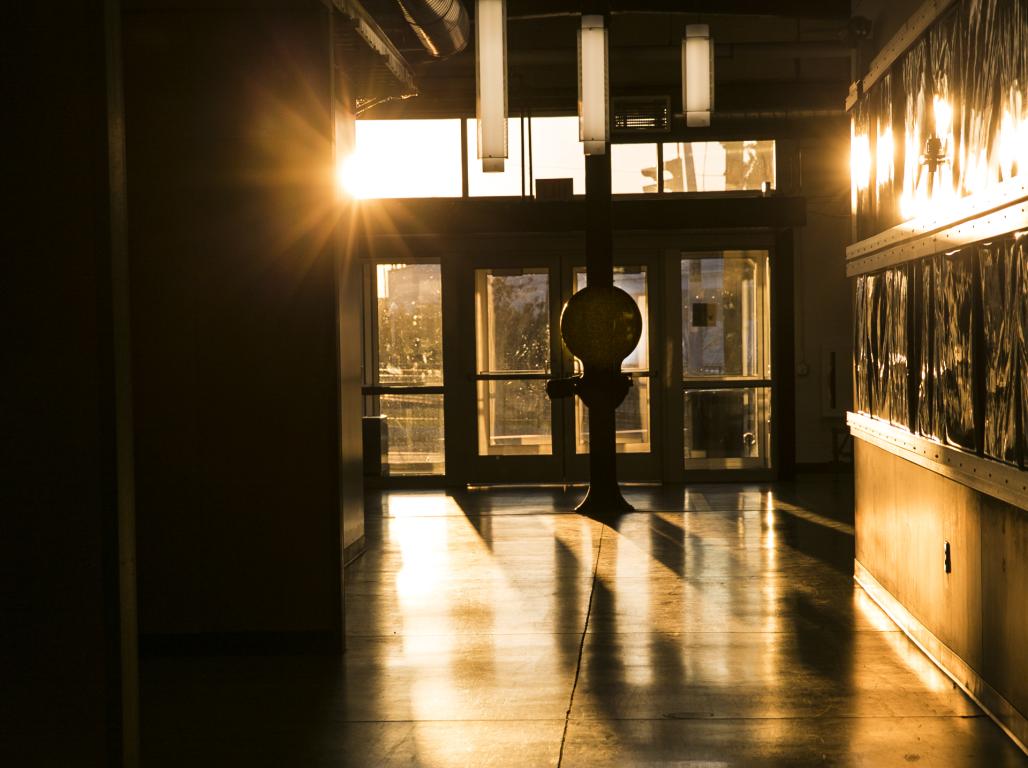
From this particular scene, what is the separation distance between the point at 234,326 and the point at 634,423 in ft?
21.7

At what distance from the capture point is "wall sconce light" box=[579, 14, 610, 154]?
18.0ft

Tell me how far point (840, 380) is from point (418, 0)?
21.6 ft

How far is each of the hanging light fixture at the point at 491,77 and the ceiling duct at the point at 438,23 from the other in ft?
4.11

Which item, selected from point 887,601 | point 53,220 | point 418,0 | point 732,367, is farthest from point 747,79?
point 53,220

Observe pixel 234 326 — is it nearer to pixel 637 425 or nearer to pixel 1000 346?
pixel 1000 346

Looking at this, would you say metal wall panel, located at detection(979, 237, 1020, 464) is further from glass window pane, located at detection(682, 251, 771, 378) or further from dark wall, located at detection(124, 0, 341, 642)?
glass window pane, located at detection(682, 251, 771, 378)

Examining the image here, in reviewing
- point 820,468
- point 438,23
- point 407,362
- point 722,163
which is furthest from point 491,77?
point 820,468

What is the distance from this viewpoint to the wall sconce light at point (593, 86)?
18.0 ft

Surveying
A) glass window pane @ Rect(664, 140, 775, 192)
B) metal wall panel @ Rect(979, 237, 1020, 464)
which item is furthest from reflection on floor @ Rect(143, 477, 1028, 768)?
glass window pane @ Rect(664, 140, 775, 192)

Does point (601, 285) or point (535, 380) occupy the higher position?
point (601, 285)

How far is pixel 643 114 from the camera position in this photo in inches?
388

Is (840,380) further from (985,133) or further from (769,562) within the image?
(985,133)

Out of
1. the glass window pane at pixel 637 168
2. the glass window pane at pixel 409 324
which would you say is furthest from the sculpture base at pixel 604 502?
the glass window pane at pixel 637 168

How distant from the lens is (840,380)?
37.6ft
